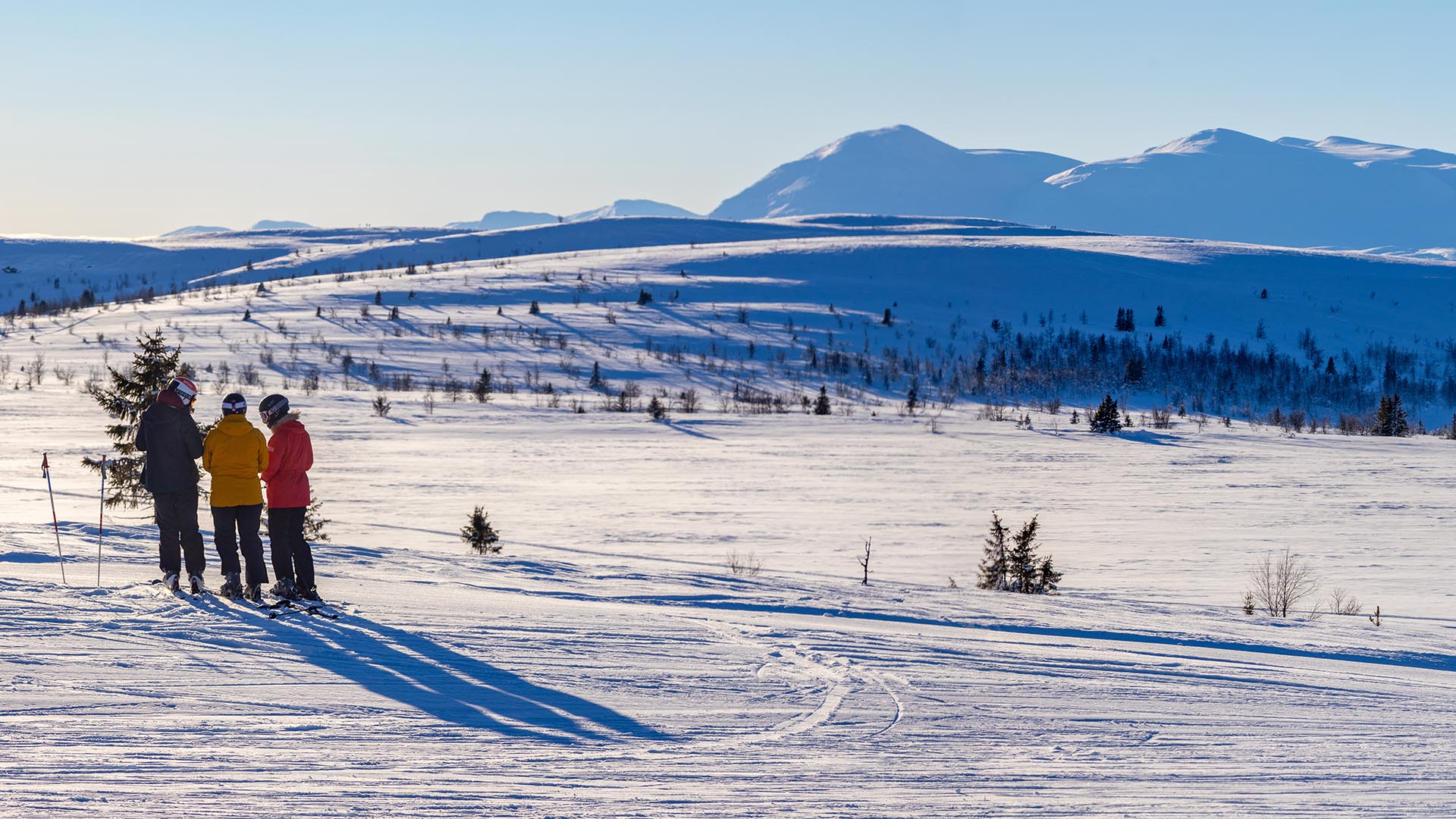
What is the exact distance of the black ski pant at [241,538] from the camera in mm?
7828

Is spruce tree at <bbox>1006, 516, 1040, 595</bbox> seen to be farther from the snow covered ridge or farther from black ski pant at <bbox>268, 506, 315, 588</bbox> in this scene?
the snow covered ridge

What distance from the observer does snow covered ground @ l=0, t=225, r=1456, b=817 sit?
4.98 m

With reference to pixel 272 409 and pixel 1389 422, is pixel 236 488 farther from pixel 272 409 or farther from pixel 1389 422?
pixel 1389 422

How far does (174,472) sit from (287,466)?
935 millimetres

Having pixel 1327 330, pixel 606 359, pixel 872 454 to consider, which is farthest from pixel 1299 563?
pixel 1327 330

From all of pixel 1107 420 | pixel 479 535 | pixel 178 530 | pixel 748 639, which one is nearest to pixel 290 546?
pixel 178 530

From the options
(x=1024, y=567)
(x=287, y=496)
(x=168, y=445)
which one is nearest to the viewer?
(x=287, y=496)

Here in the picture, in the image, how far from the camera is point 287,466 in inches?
305

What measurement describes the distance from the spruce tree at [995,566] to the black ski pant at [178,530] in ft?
24.7

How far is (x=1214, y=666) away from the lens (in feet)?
24.3

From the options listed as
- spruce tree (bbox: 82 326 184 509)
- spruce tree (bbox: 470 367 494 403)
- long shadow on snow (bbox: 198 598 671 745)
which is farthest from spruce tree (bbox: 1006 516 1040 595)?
spruce tree (bbox: 470 367 494 403)

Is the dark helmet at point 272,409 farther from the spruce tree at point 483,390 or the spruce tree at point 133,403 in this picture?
the spruce tree at point 483,390

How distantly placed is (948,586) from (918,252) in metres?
50.7

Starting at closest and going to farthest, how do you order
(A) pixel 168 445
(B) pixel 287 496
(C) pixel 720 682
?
(C) pixel 720 682, (B) pixel 287 496, (A) pixel 168 445
